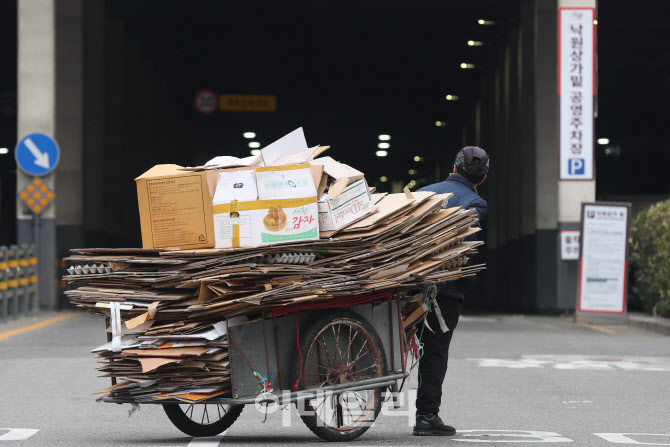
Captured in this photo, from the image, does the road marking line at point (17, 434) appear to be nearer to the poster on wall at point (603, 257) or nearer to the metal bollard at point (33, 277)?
the metal bollard at point (33, 277)

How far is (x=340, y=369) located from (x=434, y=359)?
0.80 m

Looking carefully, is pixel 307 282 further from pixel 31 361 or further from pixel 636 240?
pixel 636 240

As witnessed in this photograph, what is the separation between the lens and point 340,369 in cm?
705

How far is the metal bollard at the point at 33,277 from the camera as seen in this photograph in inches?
848

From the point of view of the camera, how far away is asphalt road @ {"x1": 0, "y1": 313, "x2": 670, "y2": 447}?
7.52 m

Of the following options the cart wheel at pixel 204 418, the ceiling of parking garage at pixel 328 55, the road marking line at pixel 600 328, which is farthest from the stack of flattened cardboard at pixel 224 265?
the ceiling of parking garage at pixel 328 55

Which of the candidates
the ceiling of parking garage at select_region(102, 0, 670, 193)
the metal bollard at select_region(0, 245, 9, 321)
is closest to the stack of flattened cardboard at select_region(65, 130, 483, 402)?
the metal bollard at select_region(0, 245, 9, 321)

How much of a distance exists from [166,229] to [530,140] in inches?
946

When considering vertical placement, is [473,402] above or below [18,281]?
below

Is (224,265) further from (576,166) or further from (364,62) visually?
(364,62)

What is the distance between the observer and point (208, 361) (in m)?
6.73

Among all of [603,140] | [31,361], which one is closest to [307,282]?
[31,361]

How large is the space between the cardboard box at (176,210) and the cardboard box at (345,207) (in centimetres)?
66

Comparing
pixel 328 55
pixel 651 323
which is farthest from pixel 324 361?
pixel 328 55
